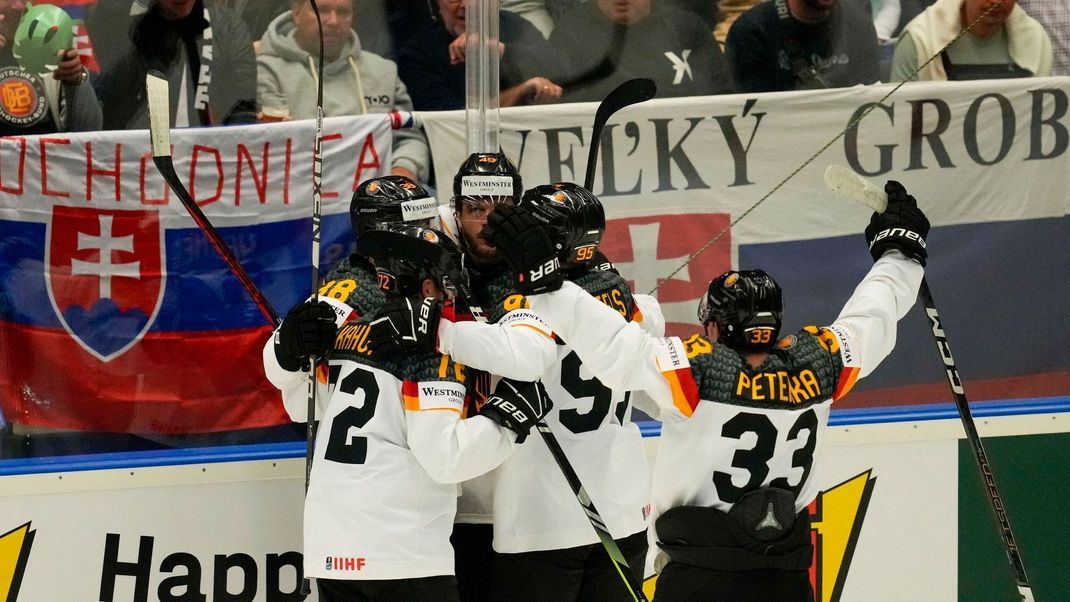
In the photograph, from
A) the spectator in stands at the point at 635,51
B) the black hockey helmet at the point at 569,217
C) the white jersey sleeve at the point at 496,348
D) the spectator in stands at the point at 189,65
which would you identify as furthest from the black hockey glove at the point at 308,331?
the spectator in stands at the point at 635,51

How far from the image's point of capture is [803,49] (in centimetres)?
412

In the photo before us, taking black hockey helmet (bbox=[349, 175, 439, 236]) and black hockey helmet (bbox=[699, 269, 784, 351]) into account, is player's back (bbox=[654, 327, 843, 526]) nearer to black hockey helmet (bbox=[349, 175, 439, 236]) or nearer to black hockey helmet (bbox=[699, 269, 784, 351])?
black hockey helmet (bbox=[699, 269, 784, 351])

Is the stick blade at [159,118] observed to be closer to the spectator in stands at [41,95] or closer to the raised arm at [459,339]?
the raised arm at [459,339]

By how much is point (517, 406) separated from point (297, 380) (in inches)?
22.1

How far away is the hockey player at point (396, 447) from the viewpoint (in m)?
2.60

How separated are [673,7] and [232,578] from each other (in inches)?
82.0

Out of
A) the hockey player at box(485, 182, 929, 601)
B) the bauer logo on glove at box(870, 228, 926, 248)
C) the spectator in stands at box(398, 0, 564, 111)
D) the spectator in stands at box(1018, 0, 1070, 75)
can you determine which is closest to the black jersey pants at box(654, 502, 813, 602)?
the hockey player at box(485, 182, 929, 601)

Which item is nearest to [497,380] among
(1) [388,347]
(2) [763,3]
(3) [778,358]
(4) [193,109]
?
(1) [388,347]

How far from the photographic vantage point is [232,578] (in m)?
3.51

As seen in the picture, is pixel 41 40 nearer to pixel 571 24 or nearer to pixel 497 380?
pixel 571 24

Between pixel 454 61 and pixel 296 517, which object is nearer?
pixel 296 517

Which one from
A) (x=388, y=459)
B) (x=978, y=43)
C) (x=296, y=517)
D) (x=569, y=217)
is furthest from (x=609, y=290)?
(x=978, y=43)

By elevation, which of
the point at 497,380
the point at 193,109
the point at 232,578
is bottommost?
the point at 232,578

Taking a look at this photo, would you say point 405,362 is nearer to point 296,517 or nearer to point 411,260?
point 411,260
